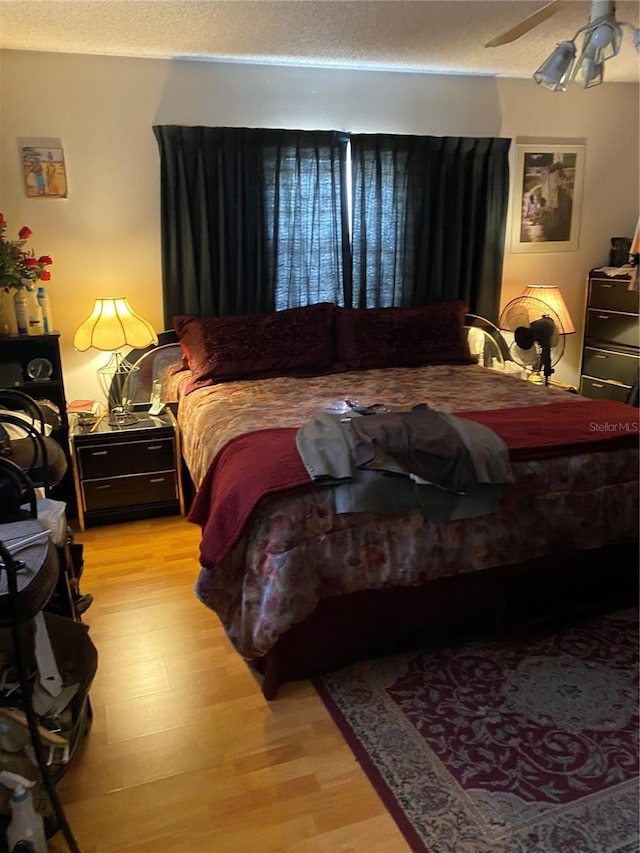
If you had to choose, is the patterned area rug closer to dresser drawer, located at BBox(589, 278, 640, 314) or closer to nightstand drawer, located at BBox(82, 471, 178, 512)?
nightstand drawer, located at BBox(82, 471, 178, 512)

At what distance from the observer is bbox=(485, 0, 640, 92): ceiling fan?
193 cm

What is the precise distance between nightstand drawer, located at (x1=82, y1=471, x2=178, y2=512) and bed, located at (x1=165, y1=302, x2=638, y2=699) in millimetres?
564

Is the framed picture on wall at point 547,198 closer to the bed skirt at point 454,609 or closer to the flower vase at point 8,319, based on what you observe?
the bed skirt at point 454,609

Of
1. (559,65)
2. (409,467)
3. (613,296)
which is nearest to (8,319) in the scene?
(409,467)

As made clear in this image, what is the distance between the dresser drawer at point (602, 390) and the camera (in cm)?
439

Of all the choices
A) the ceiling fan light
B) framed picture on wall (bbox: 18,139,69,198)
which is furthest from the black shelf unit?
the ceiling fan light

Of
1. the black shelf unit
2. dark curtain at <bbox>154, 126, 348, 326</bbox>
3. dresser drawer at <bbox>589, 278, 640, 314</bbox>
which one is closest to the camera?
the black shelf unit

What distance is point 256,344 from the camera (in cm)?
343

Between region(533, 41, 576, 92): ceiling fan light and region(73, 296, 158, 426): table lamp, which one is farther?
region(73, 296, 158, 426): table lamp

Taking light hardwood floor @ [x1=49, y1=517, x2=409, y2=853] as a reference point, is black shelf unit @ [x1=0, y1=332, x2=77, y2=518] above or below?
above

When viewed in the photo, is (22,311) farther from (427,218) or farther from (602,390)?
(602,390)

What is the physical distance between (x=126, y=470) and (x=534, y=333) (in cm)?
235

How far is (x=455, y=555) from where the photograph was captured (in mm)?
2100

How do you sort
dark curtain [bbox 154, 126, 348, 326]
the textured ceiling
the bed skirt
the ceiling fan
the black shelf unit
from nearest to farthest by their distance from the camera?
the ceiling fan → the bed skirt → the textured ceiling → the black shelf unit → dark curtain [bbox 154, 126, 348, 326]
